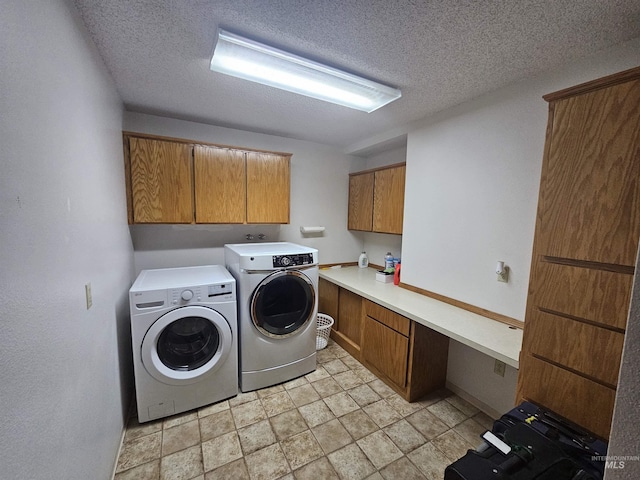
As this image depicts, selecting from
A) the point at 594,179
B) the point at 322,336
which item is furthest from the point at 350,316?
the point at 594,179

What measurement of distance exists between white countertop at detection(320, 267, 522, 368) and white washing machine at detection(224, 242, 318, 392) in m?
0.55

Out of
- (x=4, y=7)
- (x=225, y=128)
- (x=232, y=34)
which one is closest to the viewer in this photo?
(x=4, y=7)

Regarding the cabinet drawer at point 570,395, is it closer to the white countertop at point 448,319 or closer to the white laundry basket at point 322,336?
the white countertop at point 448,319

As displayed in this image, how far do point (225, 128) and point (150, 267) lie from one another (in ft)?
5.26

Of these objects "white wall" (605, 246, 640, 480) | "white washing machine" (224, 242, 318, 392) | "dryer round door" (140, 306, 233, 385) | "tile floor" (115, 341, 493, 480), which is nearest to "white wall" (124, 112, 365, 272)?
"white washing machine" (224, 242, 318, 392)

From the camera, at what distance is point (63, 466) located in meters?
0.86

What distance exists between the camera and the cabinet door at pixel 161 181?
6.96ft

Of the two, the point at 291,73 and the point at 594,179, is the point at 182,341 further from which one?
the point at 594,179

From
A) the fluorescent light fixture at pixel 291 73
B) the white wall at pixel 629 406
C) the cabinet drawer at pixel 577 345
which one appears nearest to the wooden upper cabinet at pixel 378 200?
the fluorescent light fixture at pixel 291 73

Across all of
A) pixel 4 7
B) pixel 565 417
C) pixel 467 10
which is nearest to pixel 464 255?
pixel 565 417

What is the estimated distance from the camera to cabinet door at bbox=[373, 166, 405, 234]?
2.68m

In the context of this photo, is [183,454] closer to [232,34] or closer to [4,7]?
[4,7]

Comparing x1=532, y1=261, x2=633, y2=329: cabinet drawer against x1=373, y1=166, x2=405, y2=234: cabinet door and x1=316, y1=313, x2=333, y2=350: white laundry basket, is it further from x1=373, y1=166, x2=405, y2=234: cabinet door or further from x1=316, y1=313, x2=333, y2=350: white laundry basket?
x1=316, y1=313, x2=333, y2=350: white laundry basket

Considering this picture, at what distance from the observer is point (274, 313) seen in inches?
88.7
